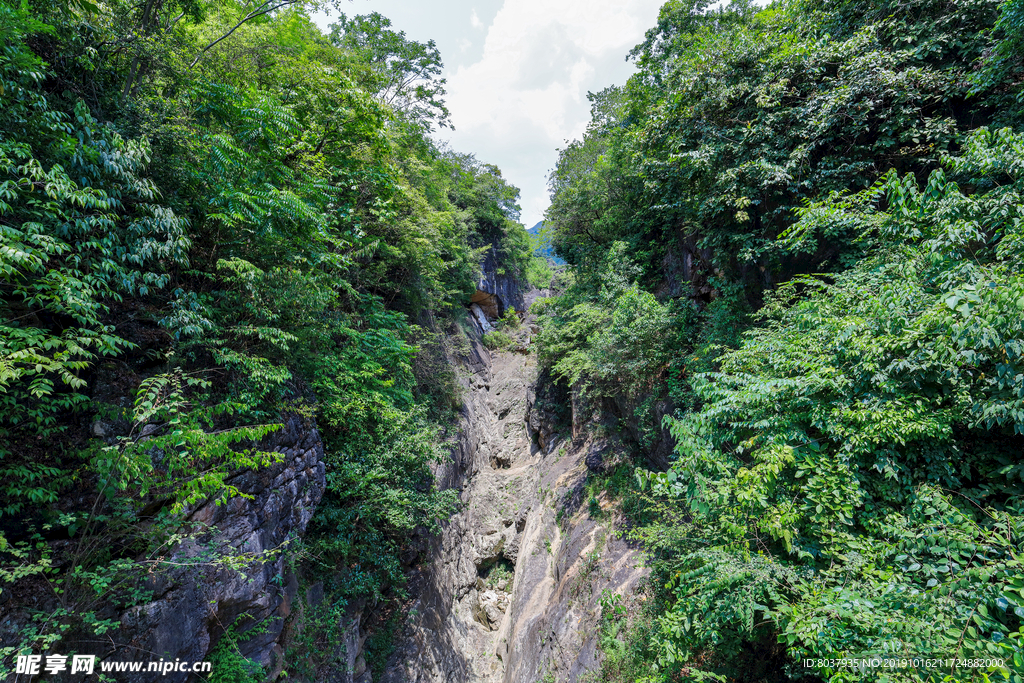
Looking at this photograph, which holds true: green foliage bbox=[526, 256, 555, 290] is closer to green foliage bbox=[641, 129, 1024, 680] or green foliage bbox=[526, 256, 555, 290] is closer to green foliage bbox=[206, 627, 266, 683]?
green foliage bbox=[641, 129, 1024, 680]

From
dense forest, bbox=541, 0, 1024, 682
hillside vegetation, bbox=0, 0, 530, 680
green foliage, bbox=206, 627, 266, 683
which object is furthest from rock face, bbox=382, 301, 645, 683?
green foliage, bbox=206, 627, 266, 683

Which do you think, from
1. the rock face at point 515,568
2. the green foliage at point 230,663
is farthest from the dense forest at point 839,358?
the green foliage at point 230,663

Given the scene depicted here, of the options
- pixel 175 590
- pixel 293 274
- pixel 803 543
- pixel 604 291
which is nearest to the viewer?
pixel 803 543

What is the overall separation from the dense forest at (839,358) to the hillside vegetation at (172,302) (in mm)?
5908

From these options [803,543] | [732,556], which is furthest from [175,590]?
[803,543]

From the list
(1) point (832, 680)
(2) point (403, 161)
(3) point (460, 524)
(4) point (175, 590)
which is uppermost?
(2) point (403, 161)

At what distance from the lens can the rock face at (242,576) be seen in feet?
14.1

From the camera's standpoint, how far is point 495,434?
20250 millimetres

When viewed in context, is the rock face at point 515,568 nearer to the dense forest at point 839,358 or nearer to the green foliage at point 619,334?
the dense forest at point 839,358

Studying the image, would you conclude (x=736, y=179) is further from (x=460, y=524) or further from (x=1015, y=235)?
(x=460, y=524)

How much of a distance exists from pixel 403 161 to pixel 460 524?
14.8m

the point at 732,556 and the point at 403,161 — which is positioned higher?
the point at 403,161

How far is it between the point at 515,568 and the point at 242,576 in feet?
35.0

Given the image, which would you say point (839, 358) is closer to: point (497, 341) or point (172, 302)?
point (172, 302)
